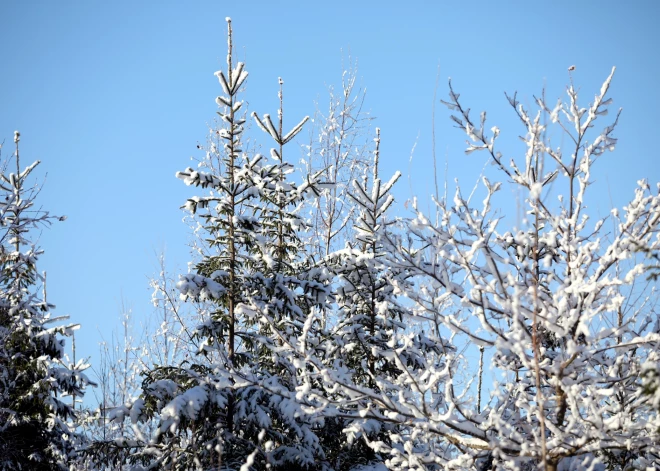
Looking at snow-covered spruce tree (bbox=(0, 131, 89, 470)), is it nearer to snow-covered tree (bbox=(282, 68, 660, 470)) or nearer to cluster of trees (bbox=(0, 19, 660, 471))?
cluster of trees (bbox=(0, 19, 660, 471))

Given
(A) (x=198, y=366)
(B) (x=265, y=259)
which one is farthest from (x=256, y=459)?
(B) (x=265, y=259)

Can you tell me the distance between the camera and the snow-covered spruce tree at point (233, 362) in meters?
7.93

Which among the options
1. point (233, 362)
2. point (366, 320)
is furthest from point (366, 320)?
point (233, 362)

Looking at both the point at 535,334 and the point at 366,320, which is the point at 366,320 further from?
the point at 535,334

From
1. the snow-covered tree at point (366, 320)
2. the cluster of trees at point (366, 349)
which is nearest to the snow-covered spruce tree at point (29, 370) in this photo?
the cluster of trees at point (366, 349)

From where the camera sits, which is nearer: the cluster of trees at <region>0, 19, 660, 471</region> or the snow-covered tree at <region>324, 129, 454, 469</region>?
the cluster of trees at <region>0, 19, 660, 471</region>

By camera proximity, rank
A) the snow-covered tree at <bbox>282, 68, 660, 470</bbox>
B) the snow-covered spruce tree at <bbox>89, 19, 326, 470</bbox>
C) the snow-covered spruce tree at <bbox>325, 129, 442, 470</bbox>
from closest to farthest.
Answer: the snow-covered tree at <bbox>282, 68, 660, 470</bbox> < the snow-covered spruce tree at <bbox>89, 19, 326, 470</bbox> < the snow-covered spruce tree at <bbox>325, 129, 442, 470</bbox>

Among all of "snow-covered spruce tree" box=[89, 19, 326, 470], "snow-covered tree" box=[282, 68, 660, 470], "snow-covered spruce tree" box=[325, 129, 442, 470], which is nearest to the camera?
"snow-covered tree" box=[282, 68, 660, 470]

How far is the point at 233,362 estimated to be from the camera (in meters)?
8.72

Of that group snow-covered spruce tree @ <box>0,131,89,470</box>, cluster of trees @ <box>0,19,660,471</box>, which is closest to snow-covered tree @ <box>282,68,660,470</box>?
cluster of trees @ <box>0,19,660,471</box>

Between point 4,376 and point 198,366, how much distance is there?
19.2 ft

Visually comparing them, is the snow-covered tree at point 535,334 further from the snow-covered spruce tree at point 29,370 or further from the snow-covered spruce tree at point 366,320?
the snow-covered spruce tree at point 29,370

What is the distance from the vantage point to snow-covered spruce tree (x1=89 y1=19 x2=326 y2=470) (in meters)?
7.93

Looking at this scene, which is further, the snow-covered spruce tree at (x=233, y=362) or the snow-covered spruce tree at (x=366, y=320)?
the snow-covered spruce tree at (x=366, y=320)
